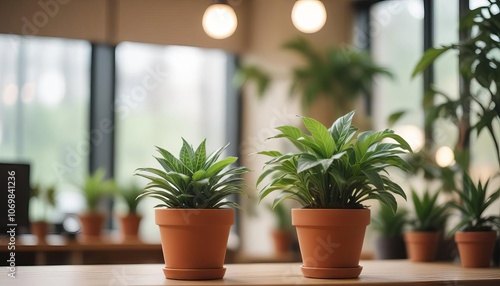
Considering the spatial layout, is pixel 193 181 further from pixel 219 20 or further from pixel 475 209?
pixel 219 20

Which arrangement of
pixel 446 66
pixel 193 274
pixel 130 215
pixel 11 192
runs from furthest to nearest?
pixel 130 215, pixel 446 66, pixel 11 192, pixel 193 274

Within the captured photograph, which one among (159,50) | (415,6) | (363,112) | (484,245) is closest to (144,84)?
(159,50)

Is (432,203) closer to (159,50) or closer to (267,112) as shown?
(267,112)

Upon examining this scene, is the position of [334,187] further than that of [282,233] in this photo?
No

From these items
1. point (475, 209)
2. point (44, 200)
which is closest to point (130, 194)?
point (44, 200)

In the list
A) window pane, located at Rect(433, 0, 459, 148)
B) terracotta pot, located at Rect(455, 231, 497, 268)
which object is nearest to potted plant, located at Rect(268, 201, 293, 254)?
window pane, located at Rect(433, 0, 459, 148)

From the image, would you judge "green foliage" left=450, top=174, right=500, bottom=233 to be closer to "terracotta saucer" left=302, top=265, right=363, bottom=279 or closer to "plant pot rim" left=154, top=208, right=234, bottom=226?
"terracotta saucer" left=302, top=265, right=363, bottom=279

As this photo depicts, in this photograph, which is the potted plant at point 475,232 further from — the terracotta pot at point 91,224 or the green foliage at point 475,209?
the terracotta pot at point 91,224

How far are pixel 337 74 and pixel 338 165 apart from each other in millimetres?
4598

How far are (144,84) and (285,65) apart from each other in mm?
1677

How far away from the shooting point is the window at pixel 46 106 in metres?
7.59

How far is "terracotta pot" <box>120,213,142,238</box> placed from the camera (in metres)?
6.29

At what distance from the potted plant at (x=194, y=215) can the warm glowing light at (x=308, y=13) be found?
9.02ft

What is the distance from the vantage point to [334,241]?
2.56 meters
